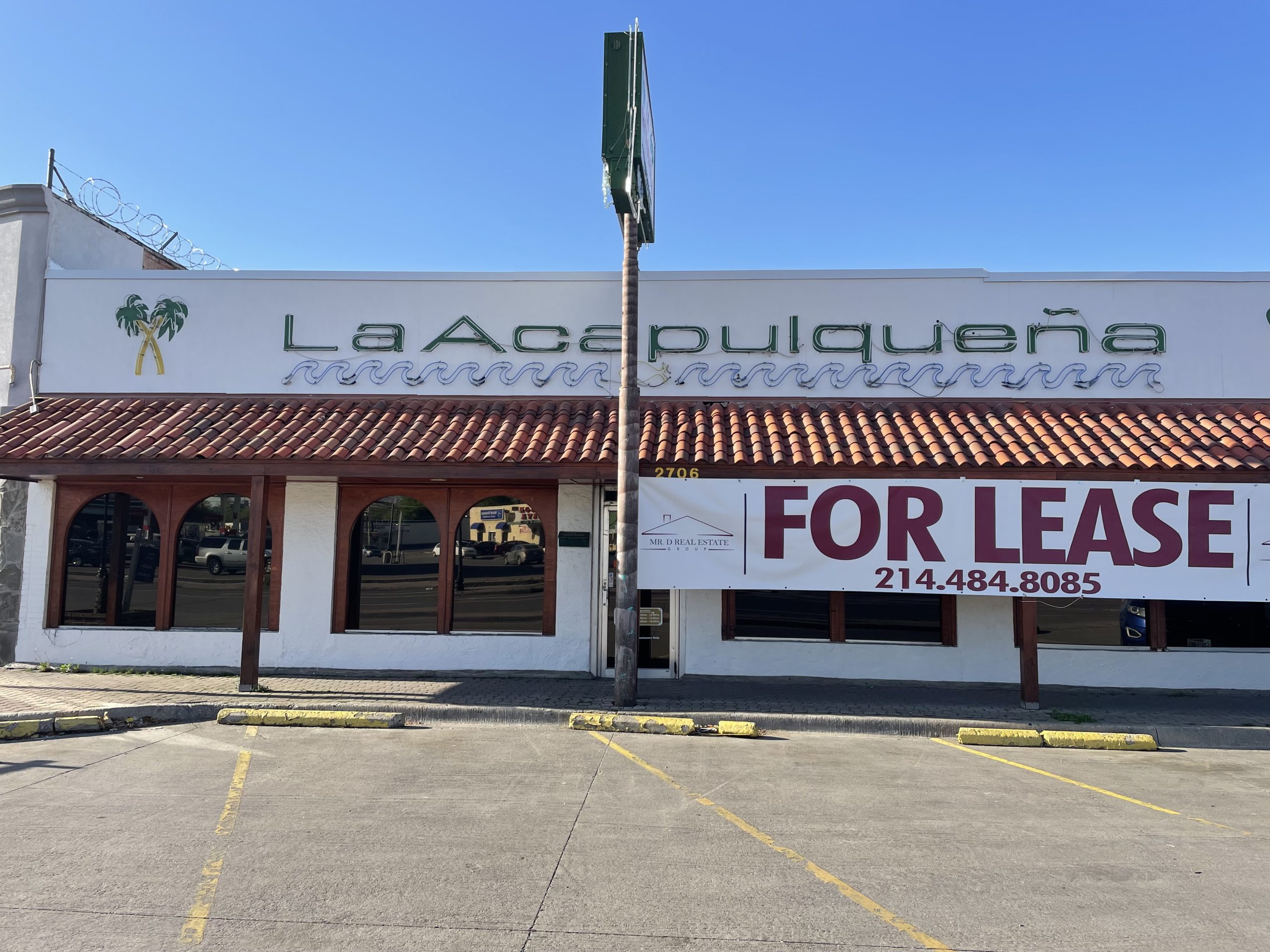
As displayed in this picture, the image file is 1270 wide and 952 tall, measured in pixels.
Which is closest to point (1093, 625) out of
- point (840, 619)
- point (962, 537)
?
point (962, 537)

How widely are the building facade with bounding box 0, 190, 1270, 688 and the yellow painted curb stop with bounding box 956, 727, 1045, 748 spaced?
4.82 ft

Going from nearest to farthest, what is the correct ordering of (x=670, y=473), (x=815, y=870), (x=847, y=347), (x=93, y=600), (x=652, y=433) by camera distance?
(x=815, y=870) → (x=670, y=473) → (x=652, y=433) → (x=93, y=600) → (x=847, y=347)

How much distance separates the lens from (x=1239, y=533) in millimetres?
10555

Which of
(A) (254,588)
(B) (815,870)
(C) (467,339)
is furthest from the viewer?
(C) (467,339)

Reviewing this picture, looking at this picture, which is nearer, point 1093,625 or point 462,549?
point 1093,625

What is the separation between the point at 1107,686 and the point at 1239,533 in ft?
9.07

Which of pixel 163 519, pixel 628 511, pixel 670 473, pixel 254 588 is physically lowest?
pixel 254 588

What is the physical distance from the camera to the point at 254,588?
→ 1139cm

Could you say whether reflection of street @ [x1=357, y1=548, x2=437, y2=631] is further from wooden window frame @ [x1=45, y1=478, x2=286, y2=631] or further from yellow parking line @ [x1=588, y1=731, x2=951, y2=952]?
yellow parking line @ [x1=588, y1=731, x2=951, y2=952]

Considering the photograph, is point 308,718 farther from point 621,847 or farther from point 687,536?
point 621,847

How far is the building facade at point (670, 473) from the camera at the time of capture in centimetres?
1088

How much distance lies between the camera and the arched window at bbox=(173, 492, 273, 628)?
12.9 m

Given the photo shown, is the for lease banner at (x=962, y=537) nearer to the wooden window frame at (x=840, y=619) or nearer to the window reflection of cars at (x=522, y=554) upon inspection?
the wooden window frame at (x=840, y=619)

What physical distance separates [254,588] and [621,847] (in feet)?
24.2
